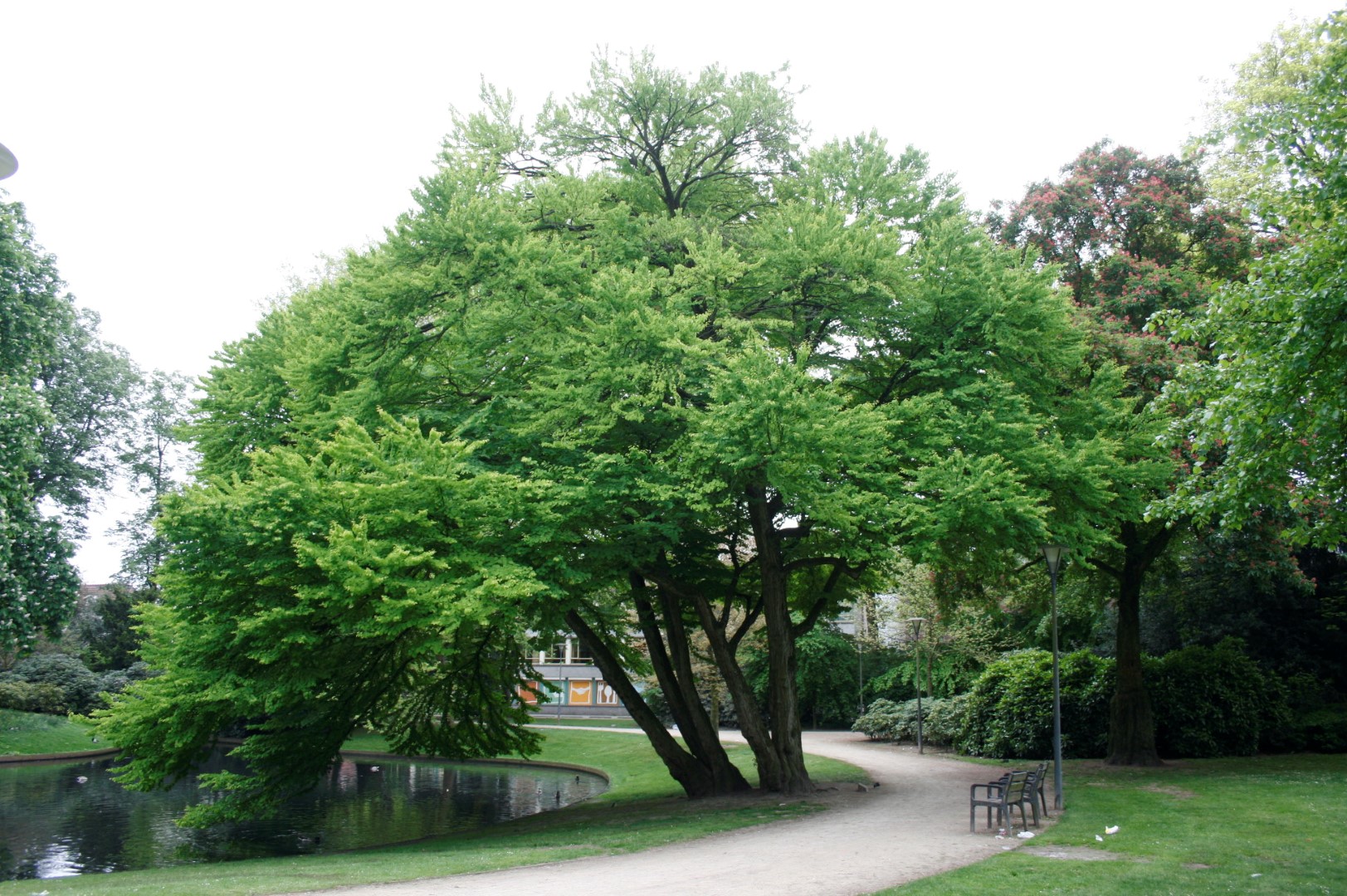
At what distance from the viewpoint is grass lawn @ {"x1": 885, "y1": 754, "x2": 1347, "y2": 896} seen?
365 inches

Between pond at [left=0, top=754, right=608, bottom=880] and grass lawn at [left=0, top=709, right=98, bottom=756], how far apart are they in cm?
183

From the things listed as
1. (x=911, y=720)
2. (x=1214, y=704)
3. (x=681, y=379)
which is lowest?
(x=911, y=720)

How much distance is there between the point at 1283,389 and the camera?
937 centimetres

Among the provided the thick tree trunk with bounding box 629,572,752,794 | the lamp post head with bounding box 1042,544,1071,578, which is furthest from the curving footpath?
the lamp post head with bounding box 1042,544,1071,578

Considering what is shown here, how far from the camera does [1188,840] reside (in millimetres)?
11922

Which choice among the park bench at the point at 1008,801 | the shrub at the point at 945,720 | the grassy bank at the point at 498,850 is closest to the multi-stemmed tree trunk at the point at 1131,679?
the grassy bank at the point at 498,850

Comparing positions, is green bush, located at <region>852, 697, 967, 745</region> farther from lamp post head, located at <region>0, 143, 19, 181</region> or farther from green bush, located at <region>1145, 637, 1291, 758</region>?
lamp post head, located at <region>0, 143, 19, 181</region>

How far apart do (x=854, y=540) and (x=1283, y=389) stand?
7.52 metres

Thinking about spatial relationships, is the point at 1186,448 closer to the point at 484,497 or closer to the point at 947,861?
the point at 947,861

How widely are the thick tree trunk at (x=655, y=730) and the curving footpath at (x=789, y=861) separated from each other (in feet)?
10.6

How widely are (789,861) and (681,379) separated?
7124 millimetres

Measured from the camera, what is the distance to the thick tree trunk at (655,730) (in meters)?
19.5

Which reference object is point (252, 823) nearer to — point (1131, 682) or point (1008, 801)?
point (1008, 801)

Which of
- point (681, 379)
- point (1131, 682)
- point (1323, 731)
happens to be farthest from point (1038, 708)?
point (681, 379)
